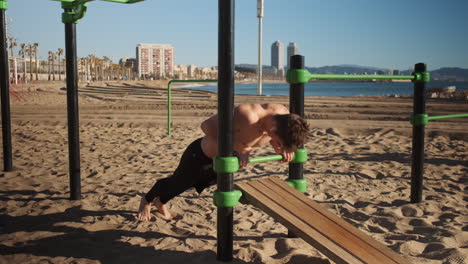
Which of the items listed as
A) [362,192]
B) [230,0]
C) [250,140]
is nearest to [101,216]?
[250,140]

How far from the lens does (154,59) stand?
159 meters

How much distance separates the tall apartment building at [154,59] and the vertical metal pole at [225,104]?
499 ft

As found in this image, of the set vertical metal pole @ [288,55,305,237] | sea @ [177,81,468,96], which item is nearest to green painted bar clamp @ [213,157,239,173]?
vertical metal pole @ [288,55,305,237]

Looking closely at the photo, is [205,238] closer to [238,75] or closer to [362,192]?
[362,192]

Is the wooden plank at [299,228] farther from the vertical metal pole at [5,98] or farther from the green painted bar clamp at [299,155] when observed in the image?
the vertical metal pole at [5,98]

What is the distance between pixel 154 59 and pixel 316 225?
6400 inches

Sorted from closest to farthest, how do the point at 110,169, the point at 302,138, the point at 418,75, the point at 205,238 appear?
the point at 302,138
the point at 205,238
the point at 418,75
the point at 110,169

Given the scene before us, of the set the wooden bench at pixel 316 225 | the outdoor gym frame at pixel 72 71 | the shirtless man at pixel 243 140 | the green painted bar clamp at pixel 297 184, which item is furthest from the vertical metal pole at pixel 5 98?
the green painted bar clamp at pixel 297 184

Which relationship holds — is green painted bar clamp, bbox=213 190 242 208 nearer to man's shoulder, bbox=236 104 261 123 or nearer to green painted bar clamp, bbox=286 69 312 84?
man's shoulder, bbox=236 104 261 123

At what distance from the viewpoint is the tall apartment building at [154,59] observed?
153m

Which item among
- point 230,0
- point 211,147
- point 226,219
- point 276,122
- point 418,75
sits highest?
point 230,0

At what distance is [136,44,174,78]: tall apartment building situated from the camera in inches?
6033

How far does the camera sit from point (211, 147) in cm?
273

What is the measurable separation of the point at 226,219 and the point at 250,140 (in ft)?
1.76
